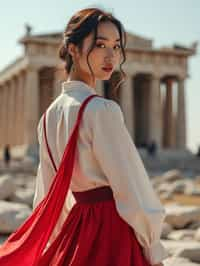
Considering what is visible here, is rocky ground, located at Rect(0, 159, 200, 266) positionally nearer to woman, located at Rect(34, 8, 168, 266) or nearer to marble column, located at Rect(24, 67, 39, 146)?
woman, located at Rect(34, 8, 168, 266)

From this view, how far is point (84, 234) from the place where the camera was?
3266 mm

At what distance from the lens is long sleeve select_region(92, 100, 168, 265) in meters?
3.10

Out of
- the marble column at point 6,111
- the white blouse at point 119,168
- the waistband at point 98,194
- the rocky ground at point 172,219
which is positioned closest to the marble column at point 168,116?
the marble column at point 6,111

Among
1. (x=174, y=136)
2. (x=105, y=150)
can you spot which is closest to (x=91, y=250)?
(x=105, y=150)

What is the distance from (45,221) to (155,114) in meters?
50.4

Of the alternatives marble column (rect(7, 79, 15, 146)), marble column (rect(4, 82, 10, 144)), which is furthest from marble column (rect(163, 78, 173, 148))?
marble column (rect(4, 82, 10, 144))

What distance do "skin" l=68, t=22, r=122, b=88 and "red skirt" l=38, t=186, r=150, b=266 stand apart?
0.64m

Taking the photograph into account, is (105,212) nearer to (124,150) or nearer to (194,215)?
(124,150)

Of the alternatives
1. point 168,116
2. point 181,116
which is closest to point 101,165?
point 181,116

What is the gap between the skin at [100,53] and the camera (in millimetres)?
3404

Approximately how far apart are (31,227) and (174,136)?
175 feet

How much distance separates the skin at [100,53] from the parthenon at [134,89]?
4388cm

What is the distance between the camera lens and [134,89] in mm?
58375

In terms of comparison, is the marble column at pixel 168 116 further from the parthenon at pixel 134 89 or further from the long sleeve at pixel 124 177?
the long sleeve at pixel 124 177
